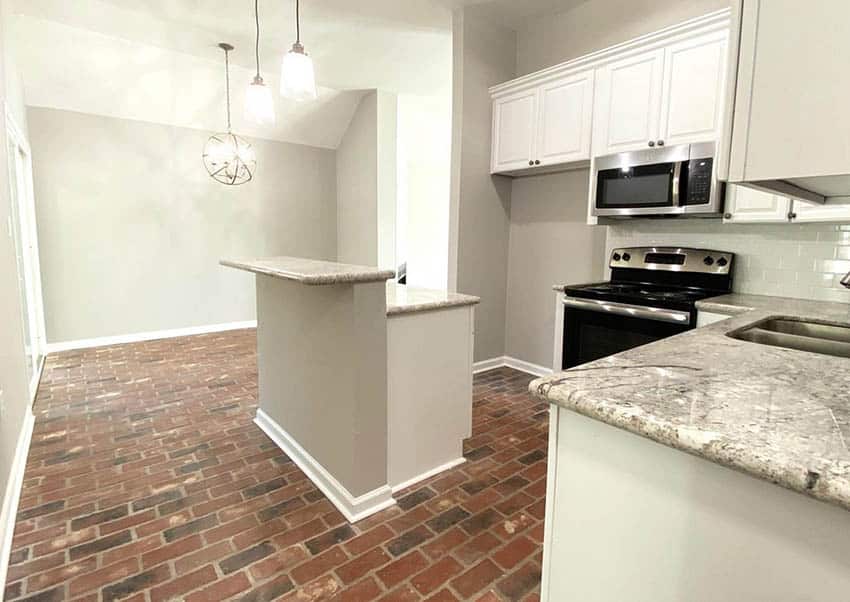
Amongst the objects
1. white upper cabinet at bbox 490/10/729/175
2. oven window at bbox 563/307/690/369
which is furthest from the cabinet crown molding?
oven window at bbox 563/307/690/369

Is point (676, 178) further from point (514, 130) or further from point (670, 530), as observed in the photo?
point (670, 530)

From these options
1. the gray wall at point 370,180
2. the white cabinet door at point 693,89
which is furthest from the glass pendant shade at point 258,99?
the gray wall at point 370,180

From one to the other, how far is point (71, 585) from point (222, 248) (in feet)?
15.0

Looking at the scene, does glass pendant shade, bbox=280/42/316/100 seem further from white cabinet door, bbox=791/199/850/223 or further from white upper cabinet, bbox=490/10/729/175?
white cabinet door, bbox=791/199/850/223

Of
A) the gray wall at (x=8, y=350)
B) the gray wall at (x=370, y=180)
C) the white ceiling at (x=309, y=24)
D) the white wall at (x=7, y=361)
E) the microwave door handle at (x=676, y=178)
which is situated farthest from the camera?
the gray wall at (x=370, y=180)

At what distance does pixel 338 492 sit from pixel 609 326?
72.7 inches

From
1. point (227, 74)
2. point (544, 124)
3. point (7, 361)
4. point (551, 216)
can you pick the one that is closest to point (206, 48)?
point (227, 74)

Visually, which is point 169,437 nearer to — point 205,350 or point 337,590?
point 337,590

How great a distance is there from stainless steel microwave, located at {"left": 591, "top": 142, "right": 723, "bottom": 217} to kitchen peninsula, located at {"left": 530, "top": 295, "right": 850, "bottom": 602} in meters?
1.78

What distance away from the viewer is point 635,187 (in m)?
2.90

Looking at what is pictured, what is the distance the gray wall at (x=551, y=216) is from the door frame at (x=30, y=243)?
3.85 meters

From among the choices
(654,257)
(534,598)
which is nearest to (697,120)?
(654,257)

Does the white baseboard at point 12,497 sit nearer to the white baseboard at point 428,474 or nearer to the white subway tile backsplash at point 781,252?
the white baseboard at point 428,474

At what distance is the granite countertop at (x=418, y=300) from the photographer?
2105mm
